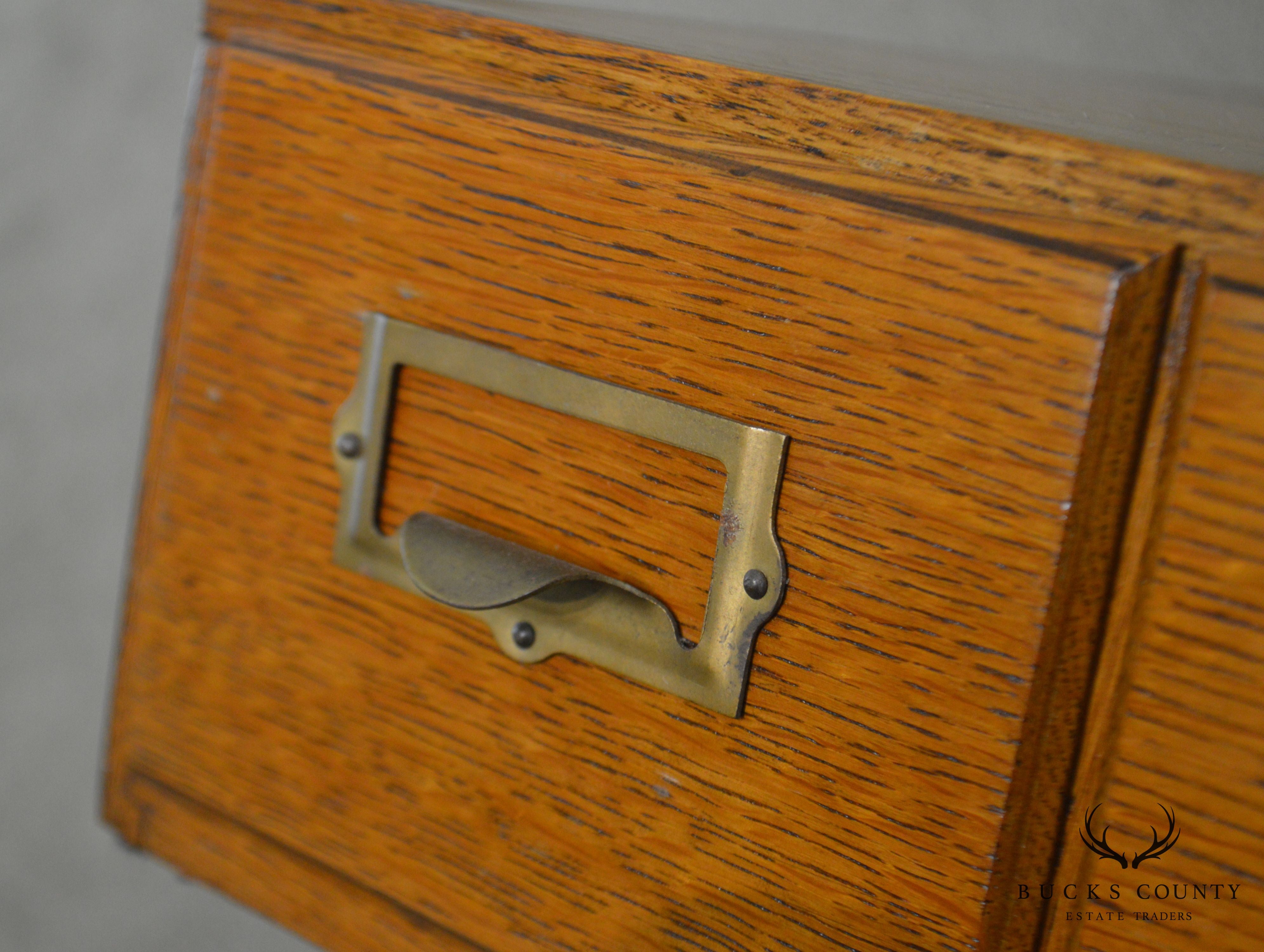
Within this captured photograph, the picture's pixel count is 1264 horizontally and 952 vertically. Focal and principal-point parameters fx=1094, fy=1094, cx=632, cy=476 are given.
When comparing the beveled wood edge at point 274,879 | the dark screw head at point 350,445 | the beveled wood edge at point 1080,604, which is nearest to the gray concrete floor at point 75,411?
the beveled wood edge at point 274,879

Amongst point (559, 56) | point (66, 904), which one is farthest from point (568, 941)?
point (66, 904)

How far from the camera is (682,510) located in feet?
1.02

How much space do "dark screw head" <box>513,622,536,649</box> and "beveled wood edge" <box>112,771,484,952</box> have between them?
11 cm

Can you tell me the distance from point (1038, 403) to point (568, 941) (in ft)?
0.70

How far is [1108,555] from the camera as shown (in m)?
0.26

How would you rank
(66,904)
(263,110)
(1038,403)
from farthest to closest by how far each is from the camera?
(66,904) → (263,110) → (1038,403)

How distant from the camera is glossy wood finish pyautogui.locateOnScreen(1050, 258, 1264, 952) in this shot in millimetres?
240

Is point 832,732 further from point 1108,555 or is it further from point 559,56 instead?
point 559,56

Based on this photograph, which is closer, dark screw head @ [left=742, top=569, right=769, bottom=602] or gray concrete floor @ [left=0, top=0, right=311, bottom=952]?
dark screw head @ [left=742, top=569, right=769, bottom=602]

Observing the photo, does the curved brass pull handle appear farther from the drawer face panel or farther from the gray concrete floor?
the gray concrete floor

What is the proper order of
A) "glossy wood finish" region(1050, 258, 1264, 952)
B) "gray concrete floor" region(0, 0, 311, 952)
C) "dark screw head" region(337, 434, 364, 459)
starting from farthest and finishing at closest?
1. "gray concrete floor" region(0, 0, 311, 952)
2. "dark screw head" region(337, 434, 364, 459)
3. "glossy wood finish" region(1050, 258, 1264, 952)

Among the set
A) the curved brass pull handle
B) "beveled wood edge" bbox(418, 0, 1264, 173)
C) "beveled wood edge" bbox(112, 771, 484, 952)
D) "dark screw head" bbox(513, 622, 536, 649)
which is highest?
"beveled wood edge" bbox(418, 0, 1264, 173)

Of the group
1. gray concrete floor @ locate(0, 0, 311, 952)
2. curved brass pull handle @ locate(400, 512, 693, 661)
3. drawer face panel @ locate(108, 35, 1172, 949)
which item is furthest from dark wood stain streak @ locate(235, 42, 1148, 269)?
gray concrete floor @ locate(0, 0, 311, 952)

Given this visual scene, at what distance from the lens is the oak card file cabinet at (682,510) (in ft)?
0.83
